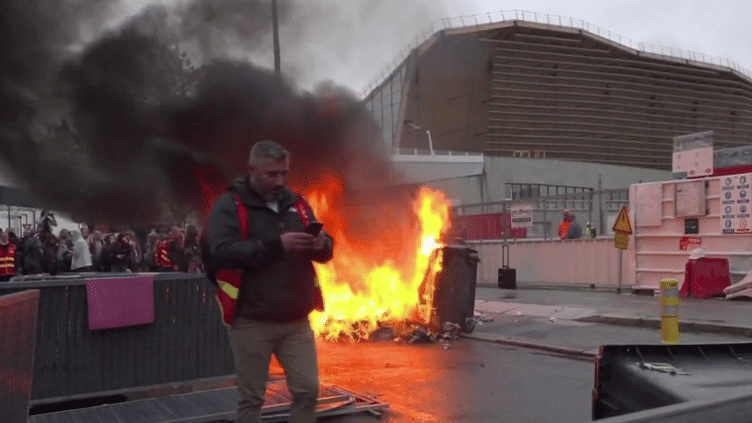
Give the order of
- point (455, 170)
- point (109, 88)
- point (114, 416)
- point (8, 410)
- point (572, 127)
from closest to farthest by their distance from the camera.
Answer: point (8, 410) → point (114, 416) → point (109, 88) → point (455, 170) → point (572, 127)

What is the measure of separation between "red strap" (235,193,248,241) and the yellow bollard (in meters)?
5.09

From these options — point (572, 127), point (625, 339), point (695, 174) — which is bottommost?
point (625, 339)

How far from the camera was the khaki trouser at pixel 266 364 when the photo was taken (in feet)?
10.7

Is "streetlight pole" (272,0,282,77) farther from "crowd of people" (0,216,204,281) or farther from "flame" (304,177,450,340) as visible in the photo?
"flame" (304,177,450,340)

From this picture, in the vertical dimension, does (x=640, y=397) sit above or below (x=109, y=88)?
below

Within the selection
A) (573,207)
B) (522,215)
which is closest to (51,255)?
(522,215)

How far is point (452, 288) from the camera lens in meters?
9.14

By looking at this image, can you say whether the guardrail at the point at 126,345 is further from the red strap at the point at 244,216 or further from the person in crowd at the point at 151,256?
the person in crowd at the point at 151,256

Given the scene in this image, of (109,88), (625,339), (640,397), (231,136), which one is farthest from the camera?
(231,136)

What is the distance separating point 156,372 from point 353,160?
9431 millimetres

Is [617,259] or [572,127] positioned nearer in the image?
[617,259]

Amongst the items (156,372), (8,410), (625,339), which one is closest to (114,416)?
(156,372)

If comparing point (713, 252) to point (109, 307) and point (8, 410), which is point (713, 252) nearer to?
point (109, 307)

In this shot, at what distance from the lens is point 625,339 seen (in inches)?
330
